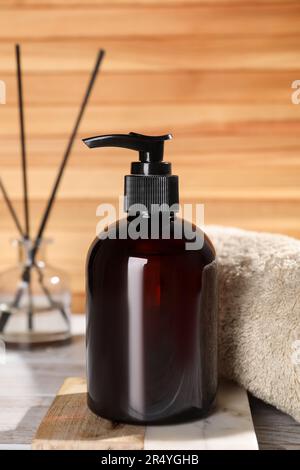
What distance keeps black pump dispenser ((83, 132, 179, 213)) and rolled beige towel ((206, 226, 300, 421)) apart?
0.48ft

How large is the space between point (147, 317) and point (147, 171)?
0.13m

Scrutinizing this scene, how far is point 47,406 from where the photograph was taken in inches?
25.0

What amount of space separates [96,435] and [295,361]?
7.5 inches

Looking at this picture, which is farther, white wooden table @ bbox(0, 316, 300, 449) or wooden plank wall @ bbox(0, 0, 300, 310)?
wooden plank wall @ bbox(0, 0, 300, 310)

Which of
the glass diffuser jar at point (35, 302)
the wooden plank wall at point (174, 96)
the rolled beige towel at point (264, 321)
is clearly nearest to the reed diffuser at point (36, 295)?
the glass diffuser jar at point (35, 302)

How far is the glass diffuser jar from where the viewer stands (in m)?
0.89

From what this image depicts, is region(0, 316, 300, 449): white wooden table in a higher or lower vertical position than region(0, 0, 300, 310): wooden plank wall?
lower

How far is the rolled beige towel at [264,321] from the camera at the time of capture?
584 mm

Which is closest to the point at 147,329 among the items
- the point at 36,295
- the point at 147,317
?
the point at 147,317

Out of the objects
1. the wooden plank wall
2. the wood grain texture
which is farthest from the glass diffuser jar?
the wood grain texture

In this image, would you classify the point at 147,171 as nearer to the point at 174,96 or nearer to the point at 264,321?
the point at 264,321

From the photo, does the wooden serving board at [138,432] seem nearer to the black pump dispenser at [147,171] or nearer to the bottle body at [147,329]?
the bottle body at [147,329]

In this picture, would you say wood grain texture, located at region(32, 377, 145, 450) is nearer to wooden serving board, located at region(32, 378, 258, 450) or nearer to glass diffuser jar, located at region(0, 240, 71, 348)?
wooden serving board, located at region(32, 378, 258, 450)

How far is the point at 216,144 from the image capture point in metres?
1.03
